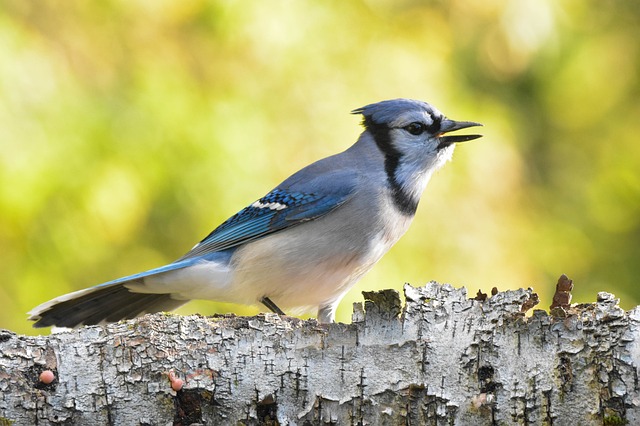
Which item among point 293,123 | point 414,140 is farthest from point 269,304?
point 293,123

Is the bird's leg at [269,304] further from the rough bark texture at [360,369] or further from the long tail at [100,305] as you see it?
the rough bark texture at [360,369]

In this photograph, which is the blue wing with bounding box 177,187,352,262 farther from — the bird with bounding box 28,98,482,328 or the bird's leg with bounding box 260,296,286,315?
the bird's leg with bounding box 260,296,286,315

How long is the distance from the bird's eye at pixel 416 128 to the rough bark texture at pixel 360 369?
3.39ft

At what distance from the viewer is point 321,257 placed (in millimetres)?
2746

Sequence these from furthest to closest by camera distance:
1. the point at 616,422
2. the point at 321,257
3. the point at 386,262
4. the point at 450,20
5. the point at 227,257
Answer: the point at 450,20 < the point at 386,262 < the point at 227,257 < the point at 321,257 < the point at 616,422

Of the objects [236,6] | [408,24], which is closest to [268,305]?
[236,6]

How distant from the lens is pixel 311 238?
2.80m

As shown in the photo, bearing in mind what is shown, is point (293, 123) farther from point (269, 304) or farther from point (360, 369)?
point (360, 369)

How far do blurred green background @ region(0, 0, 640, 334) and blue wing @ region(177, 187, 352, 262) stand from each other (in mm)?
482

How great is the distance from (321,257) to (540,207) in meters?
1.92

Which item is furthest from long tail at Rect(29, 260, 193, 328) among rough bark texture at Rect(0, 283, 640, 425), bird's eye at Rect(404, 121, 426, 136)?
bird's eye at Rect(404, 121, 426, 136)

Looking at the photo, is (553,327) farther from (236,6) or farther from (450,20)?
(450,20)

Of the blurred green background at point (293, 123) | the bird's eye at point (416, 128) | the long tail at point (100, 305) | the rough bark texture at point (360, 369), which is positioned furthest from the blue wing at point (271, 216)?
the rough bark texture at point (360, 369)

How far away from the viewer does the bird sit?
2.76m
